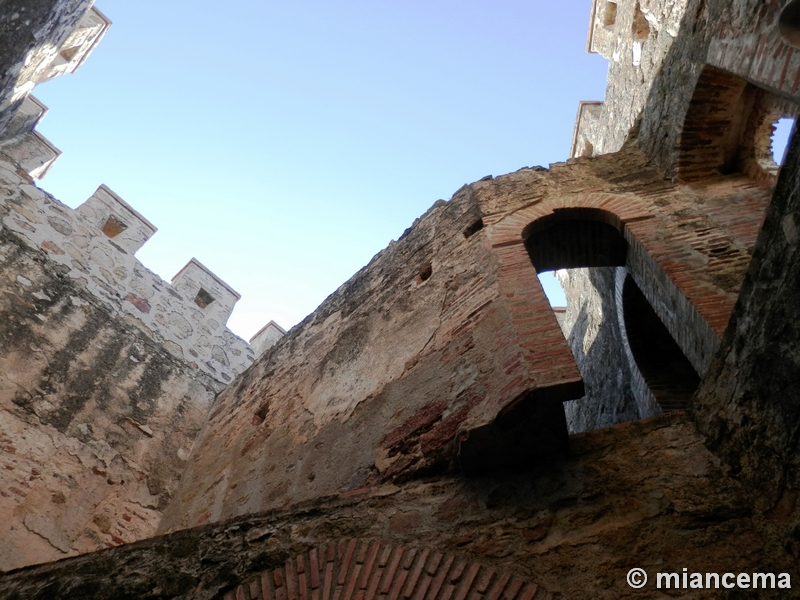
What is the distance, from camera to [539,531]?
233 cm

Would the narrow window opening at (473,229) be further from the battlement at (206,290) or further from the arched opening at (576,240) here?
the battlement at (206,290)

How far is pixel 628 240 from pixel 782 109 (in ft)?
4.70

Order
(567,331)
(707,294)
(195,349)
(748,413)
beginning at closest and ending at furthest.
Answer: (748,413)
(707,294)
(195,349)
(567,331)

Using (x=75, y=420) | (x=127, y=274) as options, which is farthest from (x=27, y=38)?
(x=75, y=420)

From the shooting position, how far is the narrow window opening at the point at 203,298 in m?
8.47

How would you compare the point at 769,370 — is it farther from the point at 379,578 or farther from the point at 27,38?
the point at 27,38

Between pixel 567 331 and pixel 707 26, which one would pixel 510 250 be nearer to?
pixel 707 26

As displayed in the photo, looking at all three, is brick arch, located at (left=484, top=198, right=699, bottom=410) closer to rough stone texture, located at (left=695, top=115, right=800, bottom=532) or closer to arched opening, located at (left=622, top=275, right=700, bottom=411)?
arched opening, located at (left=622, top=275, right=700, bottom=411)

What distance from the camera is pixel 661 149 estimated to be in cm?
515

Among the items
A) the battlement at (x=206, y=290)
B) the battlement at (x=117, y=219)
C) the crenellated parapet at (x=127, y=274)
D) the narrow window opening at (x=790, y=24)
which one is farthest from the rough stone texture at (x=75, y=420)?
the narrow window opening at (x=790, y=24)

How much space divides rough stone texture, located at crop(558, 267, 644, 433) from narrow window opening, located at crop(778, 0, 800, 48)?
3099 millimetres

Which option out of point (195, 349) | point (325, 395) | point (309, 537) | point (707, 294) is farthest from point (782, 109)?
point (195, 349)

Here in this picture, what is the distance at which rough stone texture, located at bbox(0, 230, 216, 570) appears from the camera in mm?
4809

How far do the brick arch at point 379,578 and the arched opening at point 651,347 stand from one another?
3.67 m
